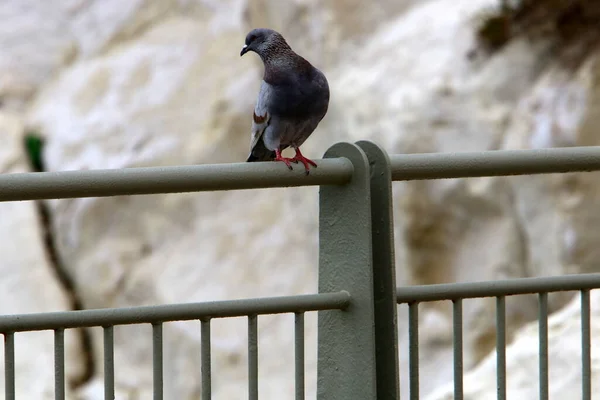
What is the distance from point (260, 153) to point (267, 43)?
0.33m

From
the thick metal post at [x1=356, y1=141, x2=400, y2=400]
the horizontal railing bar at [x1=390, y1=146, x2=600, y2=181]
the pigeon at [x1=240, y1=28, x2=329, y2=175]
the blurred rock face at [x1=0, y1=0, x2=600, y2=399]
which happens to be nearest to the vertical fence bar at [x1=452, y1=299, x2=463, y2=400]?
the thick metal post at [x1=356, y1=141, x2=400, y2=400]

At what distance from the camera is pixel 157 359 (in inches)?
72.3

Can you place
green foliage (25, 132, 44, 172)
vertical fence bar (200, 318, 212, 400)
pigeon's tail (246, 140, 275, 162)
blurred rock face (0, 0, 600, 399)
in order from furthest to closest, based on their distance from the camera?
green foliage (25, 132, 44, 172), blurred rock face (0, 0, 600, 399), pigeon's tail (246, 140, 275, 162), vertical fence bar (200, 318, 212, 400)

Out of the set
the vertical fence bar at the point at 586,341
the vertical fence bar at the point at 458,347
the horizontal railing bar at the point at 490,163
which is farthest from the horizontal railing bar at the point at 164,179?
the vertical fence bar at the point at 586,341

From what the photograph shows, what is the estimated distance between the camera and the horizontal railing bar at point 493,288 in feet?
6.57

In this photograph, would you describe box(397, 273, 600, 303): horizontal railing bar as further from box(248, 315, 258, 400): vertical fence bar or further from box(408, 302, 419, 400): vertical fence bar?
box(248, 315, 258, 400): vertical fence bar

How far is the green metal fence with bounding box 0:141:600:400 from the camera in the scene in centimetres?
182

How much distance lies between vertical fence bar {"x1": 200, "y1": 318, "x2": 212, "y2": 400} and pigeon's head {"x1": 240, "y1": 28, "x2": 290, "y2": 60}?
3.30 ft

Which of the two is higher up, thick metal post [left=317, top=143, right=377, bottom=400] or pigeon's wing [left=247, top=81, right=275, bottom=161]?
pigeon's wing [left=247, top=81, right=275, bottom=161]

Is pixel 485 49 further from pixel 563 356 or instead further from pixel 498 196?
pixel 563 356

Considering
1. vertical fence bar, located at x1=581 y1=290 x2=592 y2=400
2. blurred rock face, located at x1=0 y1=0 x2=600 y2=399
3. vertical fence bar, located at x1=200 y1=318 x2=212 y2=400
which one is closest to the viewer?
vertical fence bar, located at x1=200 y1=318 x2=212 y2=400

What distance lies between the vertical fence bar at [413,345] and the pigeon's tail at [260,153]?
0.93m

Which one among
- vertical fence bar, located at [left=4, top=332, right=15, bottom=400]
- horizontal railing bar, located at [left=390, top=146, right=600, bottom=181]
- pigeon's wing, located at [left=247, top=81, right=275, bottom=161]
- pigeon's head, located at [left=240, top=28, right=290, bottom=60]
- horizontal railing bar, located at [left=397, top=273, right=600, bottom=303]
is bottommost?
vertical fence bar, located at [left=4, top=332, right=15, bottom=400]

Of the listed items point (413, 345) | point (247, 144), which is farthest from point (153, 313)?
point (247, 144)
